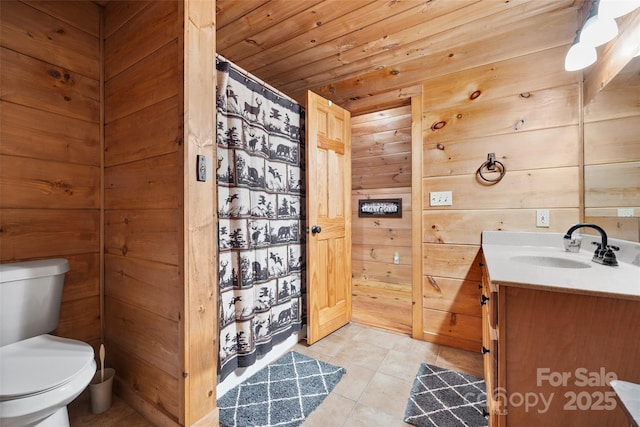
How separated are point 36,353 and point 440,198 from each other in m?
2.57

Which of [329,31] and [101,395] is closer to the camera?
[101,395]

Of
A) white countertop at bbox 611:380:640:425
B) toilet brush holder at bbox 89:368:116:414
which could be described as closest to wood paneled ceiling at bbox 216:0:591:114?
white countertop at bbox 611:380:640:425

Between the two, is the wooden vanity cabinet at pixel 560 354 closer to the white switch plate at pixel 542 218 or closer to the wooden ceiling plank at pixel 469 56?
the white switch plate at pixel 542 218

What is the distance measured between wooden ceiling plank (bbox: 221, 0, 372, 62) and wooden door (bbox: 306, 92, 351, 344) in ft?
1.51

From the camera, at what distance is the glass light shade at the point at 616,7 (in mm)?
1125

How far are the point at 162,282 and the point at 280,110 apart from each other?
1438 mm

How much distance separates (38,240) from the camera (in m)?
1.44

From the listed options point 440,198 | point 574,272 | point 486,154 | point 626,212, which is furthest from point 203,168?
point 626,212

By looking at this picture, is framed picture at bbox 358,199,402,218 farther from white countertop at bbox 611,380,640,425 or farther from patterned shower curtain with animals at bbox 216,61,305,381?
white countertop at bbox 611,380,640,425

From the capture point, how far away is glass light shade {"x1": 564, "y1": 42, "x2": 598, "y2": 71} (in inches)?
57.0

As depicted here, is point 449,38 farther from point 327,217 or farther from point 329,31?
point 327,217

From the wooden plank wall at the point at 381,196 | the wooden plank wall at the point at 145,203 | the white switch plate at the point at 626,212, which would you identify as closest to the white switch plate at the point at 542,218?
the white switch plate at the point at 626,212

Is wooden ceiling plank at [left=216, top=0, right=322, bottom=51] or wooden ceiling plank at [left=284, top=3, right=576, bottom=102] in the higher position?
wooden ceiling plank at [left=216, top=0, right=322, bottom=51]

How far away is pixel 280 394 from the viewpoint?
1.57m
